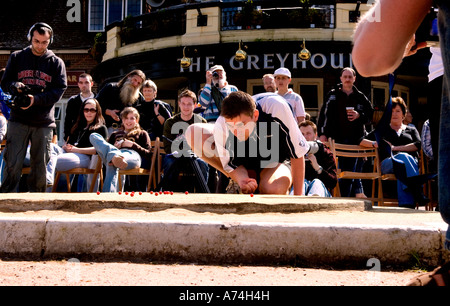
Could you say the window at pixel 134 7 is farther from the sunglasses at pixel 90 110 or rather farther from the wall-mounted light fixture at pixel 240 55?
the sunglasses at pixel 90 110

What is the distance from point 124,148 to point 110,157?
44cm

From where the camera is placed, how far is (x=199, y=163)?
7078 millimetres

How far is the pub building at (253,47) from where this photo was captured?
48.1 feet

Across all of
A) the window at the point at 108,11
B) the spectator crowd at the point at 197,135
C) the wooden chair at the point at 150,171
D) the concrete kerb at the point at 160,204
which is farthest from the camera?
the window at the point at 108,11

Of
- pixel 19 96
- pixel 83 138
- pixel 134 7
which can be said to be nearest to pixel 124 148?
pixel 83 138

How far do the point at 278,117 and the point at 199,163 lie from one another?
214cm

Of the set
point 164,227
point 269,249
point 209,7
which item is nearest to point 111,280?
point 164,227

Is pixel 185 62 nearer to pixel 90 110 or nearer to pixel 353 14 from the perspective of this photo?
pixel 353 14

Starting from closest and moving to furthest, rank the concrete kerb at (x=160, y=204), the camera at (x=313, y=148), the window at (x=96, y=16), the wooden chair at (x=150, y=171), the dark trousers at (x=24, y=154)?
1. the concrete kerb at (x=160, y=204)
2. the dark trousers at (x=24, y=154)
3. the camera at (x=313, y=148)
4. the wooden chair at (x=150, y=171)
5. the window at (x=96, y=16)

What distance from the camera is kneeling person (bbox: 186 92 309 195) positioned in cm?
504

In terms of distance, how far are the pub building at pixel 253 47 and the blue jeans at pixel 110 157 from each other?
7779 mm

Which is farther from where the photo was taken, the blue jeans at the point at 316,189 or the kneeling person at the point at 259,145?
the blue jeans at the point at 316,189

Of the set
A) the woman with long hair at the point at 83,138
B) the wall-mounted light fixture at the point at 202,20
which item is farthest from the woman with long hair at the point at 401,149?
the wall-mounted light fixture at the point at 202,20
